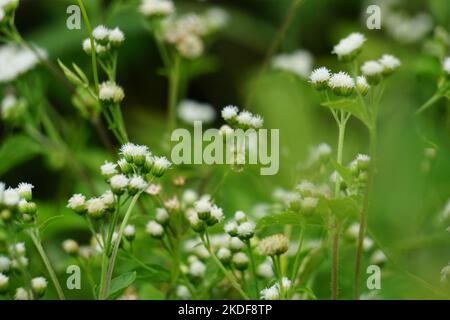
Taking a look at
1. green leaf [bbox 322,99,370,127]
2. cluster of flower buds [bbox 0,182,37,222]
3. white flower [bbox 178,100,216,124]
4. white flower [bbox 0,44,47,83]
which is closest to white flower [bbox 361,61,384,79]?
green leaf [bbox 322,99,370,127]

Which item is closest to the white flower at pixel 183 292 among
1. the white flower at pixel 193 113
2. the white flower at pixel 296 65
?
the white flower at pixel 296 65

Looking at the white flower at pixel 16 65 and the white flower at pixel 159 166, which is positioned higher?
the white flower at pixel 16 65

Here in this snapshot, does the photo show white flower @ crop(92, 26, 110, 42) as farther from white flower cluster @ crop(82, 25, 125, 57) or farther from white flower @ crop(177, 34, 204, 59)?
white flower @ crop(177, 34, 204, 59)

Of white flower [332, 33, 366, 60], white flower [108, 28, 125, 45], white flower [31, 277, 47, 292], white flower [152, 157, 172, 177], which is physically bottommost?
white flower [31, 277, 47, 292]

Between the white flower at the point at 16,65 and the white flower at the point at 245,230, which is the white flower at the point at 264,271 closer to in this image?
the white flower at the point at 245,230

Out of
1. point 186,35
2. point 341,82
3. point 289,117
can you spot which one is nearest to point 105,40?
point 341,82
